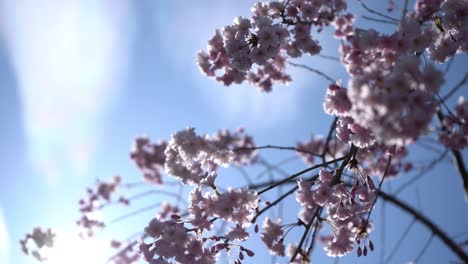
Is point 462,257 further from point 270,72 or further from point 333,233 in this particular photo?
point 270,72

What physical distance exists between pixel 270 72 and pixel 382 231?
10.8 ft

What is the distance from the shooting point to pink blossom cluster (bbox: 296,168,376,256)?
311cm

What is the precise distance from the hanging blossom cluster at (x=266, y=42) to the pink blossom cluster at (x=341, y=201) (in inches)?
57.8

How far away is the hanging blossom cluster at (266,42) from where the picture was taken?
12.7 feet

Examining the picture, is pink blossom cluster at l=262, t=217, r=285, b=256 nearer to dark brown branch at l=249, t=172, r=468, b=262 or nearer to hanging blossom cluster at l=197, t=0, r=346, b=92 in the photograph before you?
dark brown branch at l=249, t=172, r=468, b=262

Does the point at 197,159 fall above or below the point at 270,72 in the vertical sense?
below

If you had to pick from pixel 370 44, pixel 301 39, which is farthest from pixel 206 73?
pixel 370 44

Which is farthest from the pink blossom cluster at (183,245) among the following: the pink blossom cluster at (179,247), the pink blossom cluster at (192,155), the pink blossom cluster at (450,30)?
the pink blossom cluster at (450,30)

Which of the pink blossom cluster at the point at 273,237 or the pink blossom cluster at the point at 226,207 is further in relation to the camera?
the pink blossom cluster at the point at 273,237

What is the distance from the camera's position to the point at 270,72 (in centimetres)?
655

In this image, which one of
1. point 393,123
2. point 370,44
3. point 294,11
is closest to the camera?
point 393,123

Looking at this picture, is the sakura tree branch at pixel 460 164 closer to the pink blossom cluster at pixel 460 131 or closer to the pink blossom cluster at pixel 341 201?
the pink blossom cluster at pixel 460 131

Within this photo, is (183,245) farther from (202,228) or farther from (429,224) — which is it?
(429,224)

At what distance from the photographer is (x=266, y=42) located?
3.84 m
